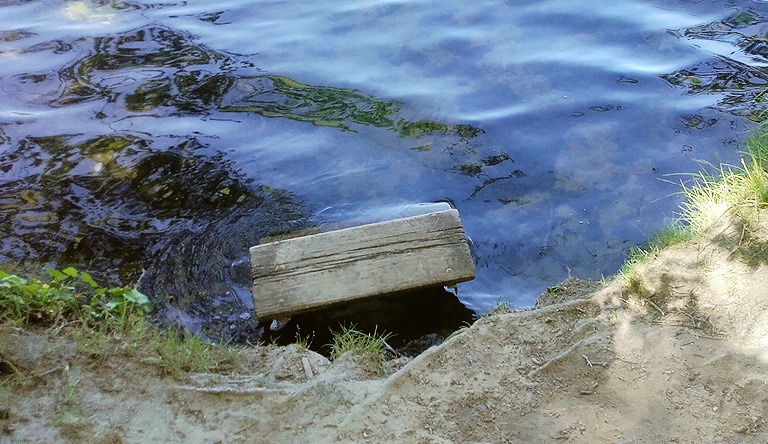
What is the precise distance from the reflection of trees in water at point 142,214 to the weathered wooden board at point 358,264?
0.43 m

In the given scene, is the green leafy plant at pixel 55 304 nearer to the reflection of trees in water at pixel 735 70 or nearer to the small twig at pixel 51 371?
the small twig at pixel 51 371

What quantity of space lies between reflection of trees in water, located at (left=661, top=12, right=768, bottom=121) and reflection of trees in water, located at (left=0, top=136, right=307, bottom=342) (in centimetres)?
441

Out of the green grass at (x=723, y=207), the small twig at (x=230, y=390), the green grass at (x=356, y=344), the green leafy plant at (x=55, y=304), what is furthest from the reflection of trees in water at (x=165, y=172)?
the green grass at (x=723, y=207)

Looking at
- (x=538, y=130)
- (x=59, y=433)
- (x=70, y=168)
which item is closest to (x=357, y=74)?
(x=538, y=130)

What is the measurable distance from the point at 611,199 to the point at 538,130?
1.21 metres

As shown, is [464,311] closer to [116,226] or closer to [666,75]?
[116,226]

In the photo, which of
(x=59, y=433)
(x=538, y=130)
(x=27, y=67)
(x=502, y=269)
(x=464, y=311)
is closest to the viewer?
(x=59, y=433)

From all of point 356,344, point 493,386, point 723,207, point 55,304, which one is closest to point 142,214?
point 55,304

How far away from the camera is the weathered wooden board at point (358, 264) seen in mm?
4199

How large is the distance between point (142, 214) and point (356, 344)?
2556mm

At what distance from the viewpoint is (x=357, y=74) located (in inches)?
281

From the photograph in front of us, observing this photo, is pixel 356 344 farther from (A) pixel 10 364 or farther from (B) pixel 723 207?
(B) pixel 723 207

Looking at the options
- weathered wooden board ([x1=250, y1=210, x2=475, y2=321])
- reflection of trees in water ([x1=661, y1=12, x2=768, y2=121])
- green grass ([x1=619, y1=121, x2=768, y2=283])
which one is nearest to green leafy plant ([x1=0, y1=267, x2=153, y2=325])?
weathered wooden board ([x1=250, y1=210, x2=475, y2=321])

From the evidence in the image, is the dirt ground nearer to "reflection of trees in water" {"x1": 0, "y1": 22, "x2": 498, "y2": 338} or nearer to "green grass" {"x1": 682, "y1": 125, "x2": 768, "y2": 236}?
"green grass" {"x1": 682, "y1": 125, "x2": 768, "y2": 236}
